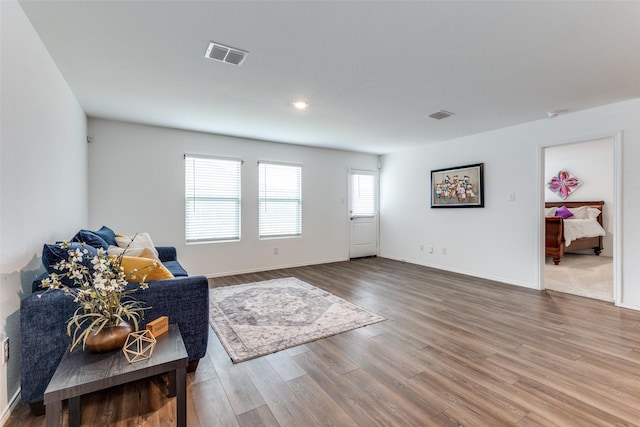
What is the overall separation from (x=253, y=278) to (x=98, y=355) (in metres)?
3.27

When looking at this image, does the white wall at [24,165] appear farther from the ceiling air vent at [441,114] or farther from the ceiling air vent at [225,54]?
the ceiling air vent at [441,114]

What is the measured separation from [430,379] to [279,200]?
13.1 ft

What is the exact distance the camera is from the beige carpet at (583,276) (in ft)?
12.7

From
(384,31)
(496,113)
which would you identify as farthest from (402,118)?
(384,31)

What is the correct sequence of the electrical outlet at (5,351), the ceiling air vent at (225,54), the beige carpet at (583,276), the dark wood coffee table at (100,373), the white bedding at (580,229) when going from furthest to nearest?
the white bedding at (580,229)
the beige carpet at (583,276)
the ceiling air vent at (225,54)
the electrical outlet at (5,351)
the dark wood coffee table at (100,373)

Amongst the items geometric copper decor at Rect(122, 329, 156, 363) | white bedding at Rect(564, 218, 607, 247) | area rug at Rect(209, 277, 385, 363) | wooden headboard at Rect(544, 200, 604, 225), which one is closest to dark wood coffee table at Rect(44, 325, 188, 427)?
geometric copper decor at Rect(122, 329, 156, 363)

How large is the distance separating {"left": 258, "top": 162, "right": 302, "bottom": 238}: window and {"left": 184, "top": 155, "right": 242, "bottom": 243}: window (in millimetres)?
450

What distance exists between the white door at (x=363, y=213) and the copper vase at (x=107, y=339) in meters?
5.14

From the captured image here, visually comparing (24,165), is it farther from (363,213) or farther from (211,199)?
(363,213)

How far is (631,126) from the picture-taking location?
329 centimetres

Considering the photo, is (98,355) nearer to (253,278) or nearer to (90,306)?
(90,306)

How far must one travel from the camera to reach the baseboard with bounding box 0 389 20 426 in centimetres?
153

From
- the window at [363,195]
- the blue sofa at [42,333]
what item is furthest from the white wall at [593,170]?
the blue sofa at [42,333]

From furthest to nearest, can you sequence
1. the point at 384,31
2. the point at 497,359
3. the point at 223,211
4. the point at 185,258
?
the point at 223,211
the point at 185,258
the point at 497,359
the point at 384,31
